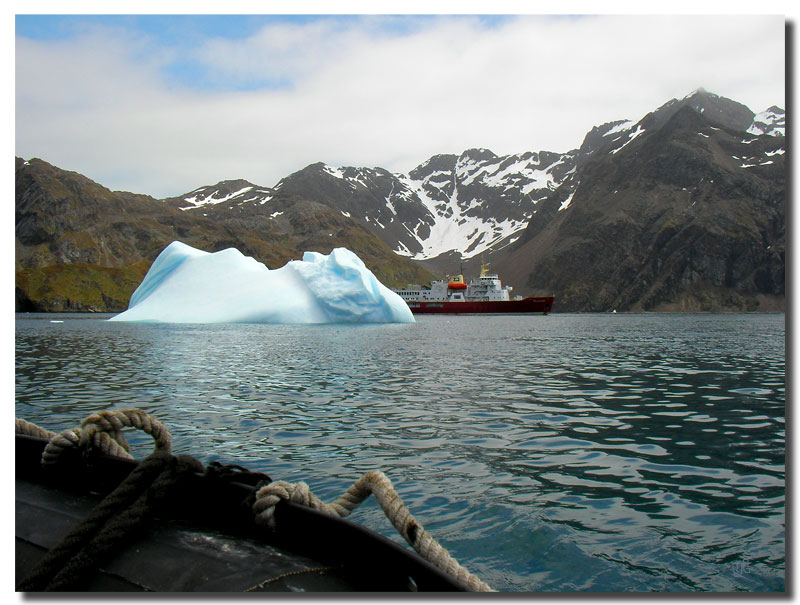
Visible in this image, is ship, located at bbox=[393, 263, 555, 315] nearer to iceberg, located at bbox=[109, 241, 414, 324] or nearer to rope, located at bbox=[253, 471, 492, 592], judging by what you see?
iceberg, located at bbox=[109, 241, 414, 324]

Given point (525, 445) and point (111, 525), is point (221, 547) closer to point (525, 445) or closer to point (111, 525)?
point (111, 525)

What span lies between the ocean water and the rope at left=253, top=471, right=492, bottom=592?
242cm

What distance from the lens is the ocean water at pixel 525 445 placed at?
543cm

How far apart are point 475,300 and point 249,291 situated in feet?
194

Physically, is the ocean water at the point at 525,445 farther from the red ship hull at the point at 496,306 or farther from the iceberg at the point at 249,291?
the red ship hull at the point at 496,306

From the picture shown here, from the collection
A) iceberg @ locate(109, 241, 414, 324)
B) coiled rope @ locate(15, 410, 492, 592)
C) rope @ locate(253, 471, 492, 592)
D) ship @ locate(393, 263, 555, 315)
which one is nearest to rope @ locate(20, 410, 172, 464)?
coiled rope @ locate(15, 410, 492, 592)

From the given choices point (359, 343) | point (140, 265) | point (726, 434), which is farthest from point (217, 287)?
point (140, 265)

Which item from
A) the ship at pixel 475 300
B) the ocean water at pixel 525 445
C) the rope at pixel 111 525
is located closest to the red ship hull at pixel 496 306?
the ship at pixel 475 300

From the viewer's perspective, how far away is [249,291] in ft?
182

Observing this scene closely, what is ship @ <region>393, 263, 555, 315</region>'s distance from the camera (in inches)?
4119

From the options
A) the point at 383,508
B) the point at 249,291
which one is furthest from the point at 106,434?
the point at 249,291

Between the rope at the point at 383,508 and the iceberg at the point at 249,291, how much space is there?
52.3 m

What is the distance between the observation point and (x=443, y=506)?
664 centimetres

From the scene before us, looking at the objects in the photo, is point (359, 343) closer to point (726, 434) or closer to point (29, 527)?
point (726, 434)
